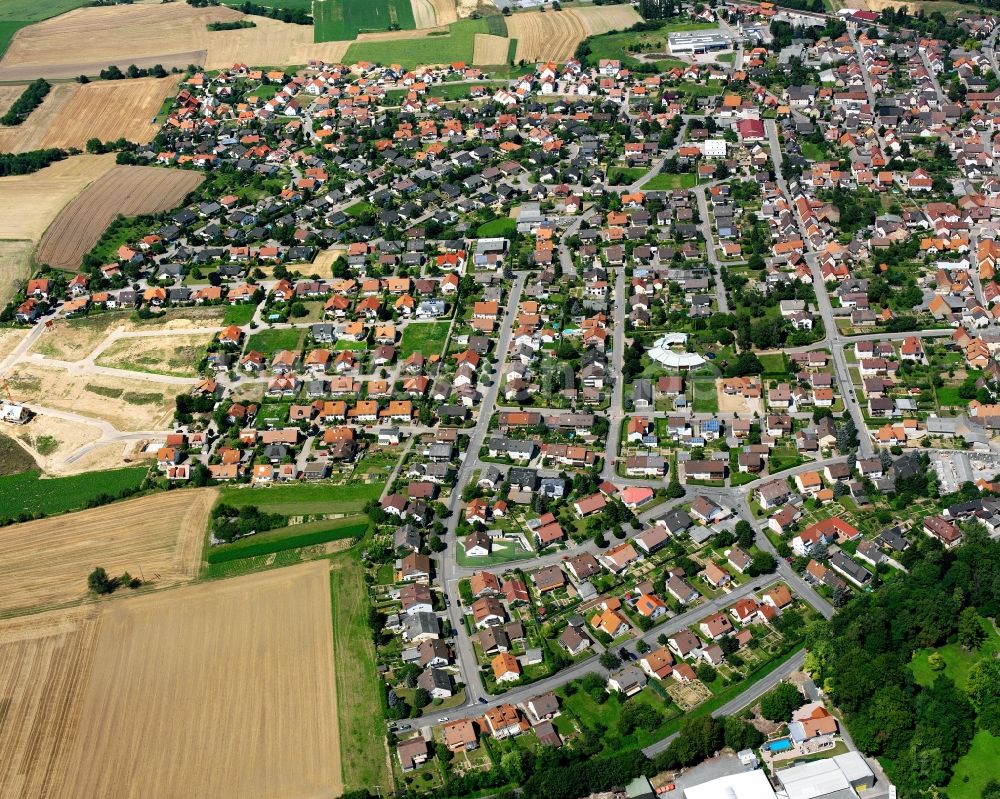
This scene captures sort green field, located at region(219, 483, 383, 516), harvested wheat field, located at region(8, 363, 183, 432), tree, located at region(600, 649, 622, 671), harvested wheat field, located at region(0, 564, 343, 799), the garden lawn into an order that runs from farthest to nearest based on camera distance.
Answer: harvested wheat field, located at region(8, 363, 183, 432), green field, located at region(219, 483, 383, 516), tree, located at region(600, 649, 622, 671), the garden lawn, harvested wheat field, located at region(0, 564, 343, 799)

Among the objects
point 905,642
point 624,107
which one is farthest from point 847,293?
point 624,107

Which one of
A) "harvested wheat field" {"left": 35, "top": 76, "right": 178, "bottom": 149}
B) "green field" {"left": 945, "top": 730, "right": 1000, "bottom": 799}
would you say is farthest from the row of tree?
"green field" {"left": 945, "top": 730, "right": 1000, "bottom": 799}

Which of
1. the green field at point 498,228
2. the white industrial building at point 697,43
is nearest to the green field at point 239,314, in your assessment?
the green field at point 498,228

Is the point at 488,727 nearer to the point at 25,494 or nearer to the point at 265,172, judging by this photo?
the point at 25,494

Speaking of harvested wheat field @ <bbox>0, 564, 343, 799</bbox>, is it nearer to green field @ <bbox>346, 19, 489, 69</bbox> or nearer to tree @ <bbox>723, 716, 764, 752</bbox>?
tree @ <bbox>723, 716, 764, 752</bbox>

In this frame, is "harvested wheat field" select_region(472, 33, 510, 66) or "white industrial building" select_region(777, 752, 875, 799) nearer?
"white industrial building" select_region(777, 752, 875, 799)

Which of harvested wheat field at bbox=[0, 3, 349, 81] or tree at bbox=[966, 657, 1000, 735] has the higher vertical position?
harvested wheat field at bbox=[0, 3, 349, 81]
